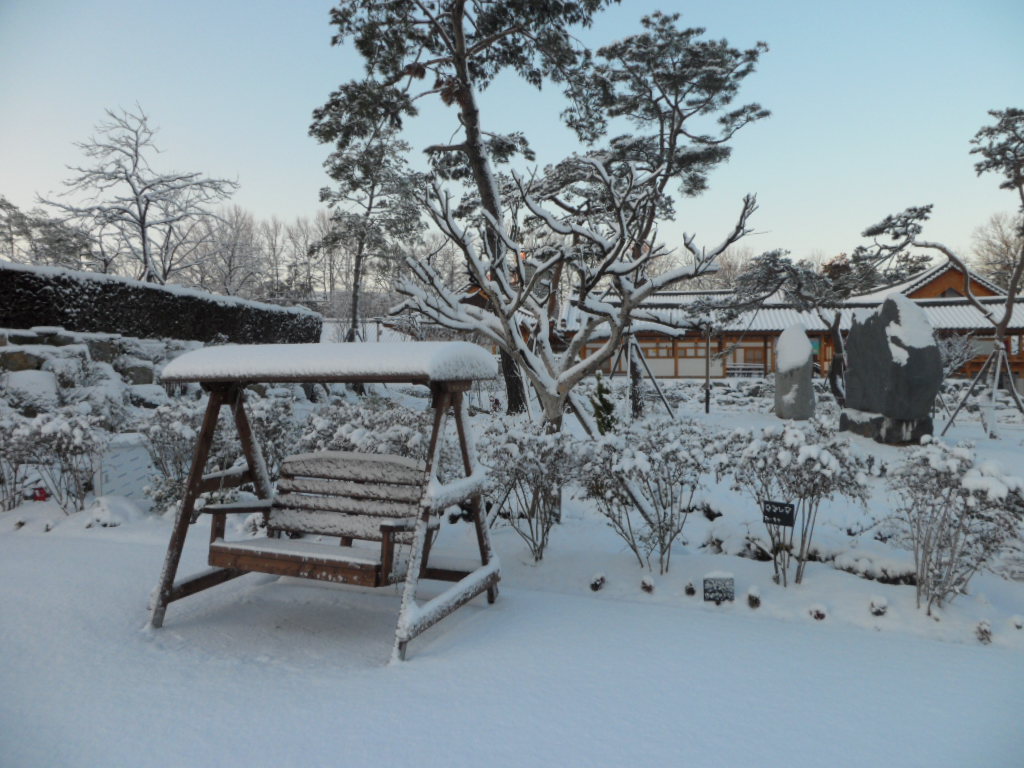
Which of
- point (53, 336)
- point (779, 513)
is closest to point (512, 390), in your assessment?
point (53, 336)

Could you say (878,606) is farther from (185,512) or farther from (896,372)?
(896,372)

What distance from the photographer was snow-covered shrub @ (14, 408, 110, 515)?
200 inches

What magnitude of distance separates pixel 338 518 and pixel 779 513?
274cm

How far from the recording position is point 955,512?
10.6 ft

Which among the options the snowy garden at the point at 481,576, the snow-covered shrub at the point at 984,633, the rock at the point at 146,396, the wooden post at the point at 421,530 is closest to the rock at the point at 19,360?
the snowy garden at the point at 481,576

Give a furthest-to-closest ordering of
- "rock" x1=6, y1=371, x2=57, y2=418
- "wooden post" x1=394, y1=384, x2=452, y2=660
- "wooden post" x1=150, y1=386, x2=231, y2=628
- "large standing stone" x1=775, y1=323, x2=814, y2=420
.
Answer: "large standing stone" x1=775, y1=323, x2=814, y2=420, "rock" x1=6, y1=371, x2=57, y2=418, "wooden post" x1=150, y1=386, x2=231, y2=628, "wooden post" x1=394, y1=384, x2=452, y2=660

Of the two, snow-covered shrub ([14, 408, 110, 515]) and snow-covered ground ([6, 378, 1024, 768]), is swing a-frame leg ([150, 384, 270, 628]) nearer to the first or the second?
snow-covered ground ([6, 378, 1024, 768])

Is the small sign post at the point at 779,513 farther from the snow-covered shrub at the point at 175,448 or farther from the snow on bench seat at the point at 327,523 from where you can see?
the snow-covered shrub at the point at 175,448

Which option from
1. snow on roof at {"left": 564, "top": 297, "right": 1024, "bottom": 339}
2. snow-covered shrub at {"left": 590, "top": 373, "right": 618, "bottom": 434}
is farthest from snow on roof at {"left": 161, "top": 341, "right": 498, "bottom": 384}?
snow on roof at {"left": 564, "top": 297, "right": 1024, "bottom": 339}

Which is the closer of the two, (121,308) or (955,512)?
(955,512)

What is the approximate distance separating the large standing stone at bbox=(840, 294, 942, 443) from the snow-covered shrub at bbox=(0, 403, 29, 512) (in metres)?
10.9

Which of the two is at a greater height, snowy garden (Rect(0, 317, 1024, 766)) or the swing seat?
the swing seat

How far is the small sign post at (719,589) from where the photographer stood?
3477 millimetres

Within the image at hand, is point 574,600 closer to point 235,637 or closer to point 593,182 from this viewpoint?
point 235,637
